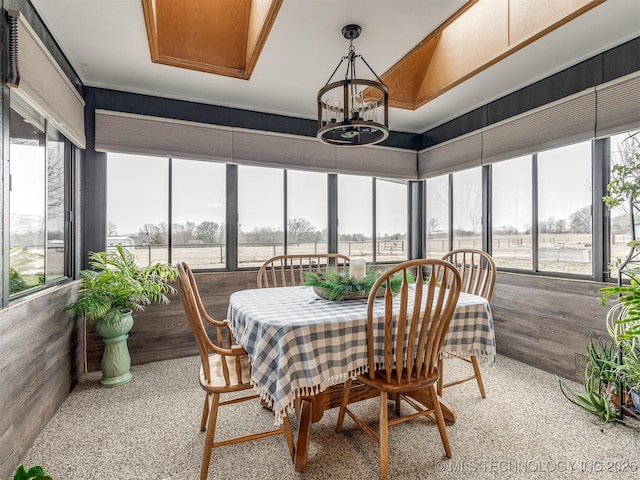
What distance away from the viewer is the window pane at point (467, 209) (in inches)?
152

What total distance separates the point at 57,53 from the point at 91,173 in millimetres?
1005

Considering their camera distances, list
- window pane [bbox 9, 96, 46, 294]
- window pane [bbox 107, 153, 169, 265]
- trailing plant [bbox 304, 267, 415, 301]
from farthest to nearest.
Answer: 1. window pane [bbox 107, 153, 169, 265]
2. trailing plant [bbox 304, 267, 415, 301]
3. window pane [bbox 9, 96, 46, 294]

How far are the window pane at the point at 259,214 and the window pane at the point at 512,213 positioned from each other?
7.48 feet

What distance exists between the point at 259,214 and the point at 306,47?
180 cm

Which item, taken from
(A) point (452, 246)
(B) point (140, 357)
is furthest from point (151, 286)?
(A) point (452, 246)

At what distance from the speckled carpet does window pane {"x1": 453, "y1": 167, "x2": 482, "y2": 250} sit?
1.74 m

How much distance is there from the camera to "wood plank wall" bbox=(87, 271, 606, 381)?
2795 millimetres

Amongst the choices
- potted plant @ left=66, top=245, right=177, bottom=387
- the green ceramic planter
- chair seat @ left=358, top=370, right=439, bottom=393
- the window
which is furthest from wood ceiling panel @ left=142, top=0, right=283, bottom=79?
chair seat @ left=358, top=370, right=439, bottom=393

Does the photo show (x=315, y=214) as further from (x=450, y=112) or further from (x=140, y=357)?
(x=140, y=357)

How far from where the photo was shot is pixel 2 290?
5.66ft

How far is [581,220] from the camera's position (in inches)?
116

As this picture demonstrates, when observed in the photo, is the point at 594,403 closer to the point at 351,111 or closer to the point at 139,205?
the point at 351,111

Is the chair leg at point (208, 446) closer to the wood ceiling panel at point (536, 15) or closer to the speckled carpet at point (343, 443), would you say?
the speckled carpet at point (343, 443)

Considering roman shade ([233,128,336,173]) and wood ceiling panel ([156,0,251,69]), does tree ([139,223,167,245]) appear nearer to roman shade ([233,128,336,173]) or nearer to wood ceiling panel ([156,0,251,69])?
roman shade ([233,128,336,173])
